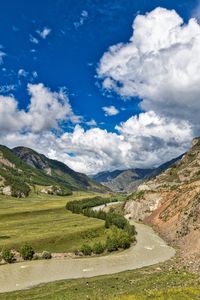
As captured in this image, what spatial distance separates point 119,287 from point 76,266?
3540 cm

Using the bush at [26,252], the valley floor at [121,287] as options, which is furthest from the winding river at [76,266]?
the valley floor at [121,287]

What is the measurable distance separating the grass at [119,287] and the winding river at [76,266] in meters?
7.91

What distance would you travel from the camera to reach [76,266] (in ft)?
334

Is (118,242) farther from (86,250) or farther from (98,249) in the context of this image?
(86,250)

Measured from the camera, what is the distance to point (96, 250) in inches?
4663

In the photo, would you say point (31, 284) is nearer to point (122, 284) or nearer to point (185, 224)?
point (122, 284)

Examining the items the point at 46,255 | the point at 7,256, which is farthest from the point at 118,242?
Answer: the point at 7,256

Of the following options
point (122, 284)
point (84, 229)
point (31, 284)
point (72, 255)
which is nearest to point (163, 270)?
point (122, 284)

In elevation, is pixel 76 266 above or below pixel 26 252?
below

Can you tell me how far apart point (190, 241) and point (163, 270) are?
128 feet

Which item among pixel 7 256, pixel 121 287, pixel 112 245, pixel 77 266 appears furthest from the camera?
pixel 112 245

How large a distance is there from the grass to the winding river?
7.91 metres

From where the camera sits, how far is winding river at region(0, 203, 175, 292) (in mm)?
86875

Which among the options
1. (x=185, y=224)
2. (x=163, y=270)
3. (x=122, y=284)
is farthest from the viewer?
(x=185, y=224)
